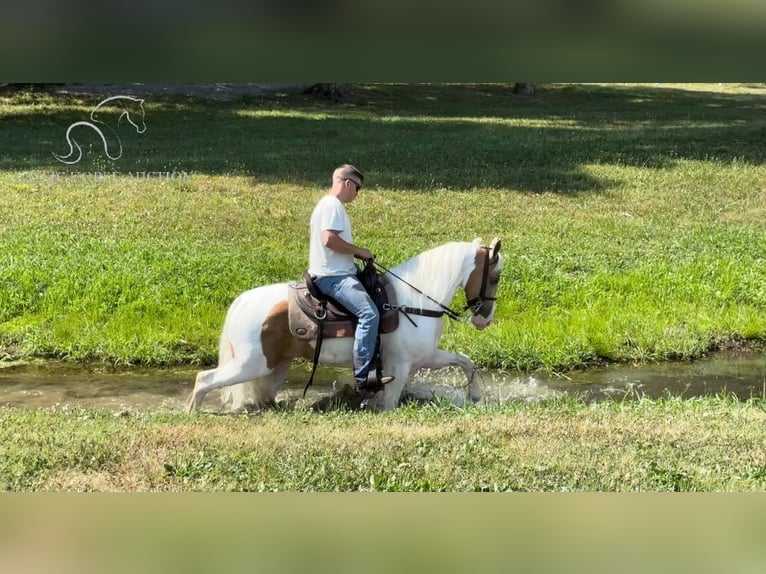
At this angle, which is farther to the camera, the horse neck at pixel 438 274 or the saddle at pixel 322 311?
the horse neck at pixel 438 274

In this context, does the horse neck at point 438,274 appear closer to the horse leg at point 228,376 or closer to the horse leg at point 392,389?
the horse leg at point 392,389

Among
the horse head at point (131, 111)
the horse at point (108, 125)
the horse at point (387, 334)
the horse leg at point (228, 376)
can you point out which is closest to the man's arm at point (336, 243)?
the horse at point (387, 334)

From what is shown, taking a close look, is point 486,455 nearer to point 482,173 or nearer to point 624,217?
point 624,217

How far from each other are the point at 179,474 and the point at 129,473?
1.02 ft

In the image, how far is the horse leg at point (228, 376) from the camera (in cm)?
691

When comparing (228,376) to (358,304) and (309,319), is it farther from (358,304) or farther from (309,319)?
(358,304)

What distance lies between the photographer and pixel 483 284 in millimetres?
7191

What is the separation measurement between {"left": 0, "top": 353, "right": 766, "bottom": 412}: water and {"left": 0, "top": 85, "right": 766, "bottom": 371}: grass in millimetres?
303

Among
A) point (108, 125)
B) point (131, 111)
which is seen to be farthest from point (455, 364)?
point (131, 111)

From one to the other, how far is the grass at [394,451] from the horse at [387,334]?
453 mm

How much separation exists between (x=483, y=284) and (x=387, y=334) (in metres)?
0.96

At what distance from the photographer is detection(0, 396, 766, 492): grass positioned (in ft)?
16.5
